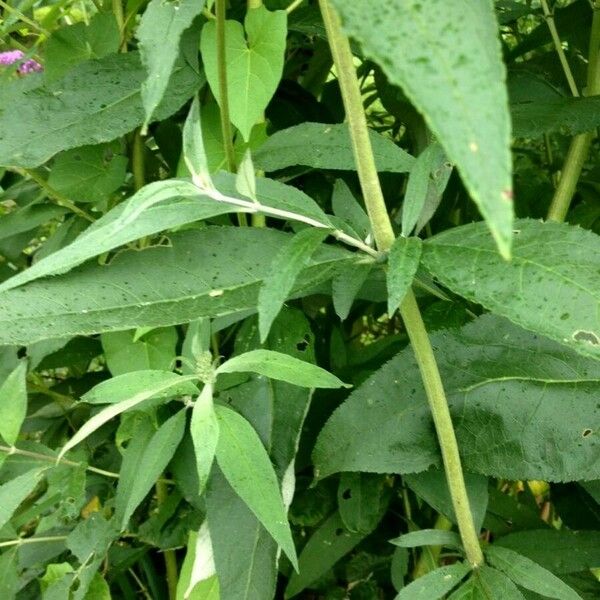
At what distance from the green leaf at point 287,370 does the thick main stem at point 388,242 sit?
2.3 inches

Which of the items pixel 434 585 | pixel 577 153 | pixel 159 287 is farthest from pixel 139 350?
pixel 577 153

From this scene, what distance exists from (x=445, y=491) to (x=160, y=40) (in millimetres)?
400

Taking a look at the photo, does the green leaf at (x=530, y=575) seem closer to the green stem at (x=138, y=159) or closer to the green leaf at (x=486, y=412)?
the green leaf at (x=486, y=412)

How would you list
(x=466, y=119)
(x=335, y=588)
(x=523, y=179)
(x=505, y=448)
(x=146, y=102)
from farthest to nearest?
(x=523, y=179), (x=335, y=588), (x=505, y=448), (x=146, y=102), (x=466, y=119)

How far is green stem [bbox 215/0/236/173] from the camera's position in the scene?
507 millimetres

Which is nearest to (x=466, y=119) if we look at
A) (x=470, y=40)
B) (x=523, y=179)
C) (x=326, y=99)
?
(x=470, y=40)

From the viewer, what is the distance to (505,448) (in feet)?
1.76

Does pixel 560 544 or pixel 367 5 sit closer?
pixel 367 5

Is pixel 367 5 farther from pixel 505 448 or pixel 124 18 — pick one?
pixel 124 18

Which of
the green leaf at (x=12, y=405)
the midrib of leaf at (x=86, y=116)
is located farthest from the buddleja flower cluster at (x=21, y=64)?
the green leaf at (x=12, y=405)

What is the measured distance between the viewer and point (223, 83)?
0.54m

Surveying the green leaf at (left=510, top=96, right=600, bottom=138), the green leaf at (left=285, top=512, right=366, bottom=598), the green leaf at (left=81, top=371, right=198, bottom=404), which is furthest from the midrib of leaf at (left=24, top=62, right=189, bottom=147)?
the green leaf at (left=285, top=512, right=366, bottom=598)

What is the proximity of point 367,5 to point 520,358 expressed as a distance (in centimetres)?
35

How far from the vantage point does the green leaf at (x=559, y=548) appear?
2.02 feet
